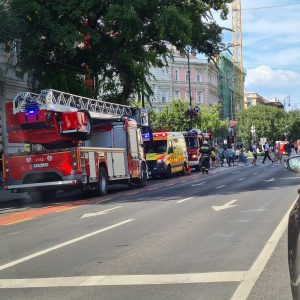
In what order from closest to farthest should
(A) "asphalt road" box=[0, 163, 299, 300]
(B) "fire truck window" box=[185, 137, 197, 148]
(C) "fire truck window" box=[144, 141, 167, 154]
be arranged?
(A) "asphalt road" box=[0, 163, 299, 300], (C) "fire truck window" box=[144, 141, 167, 154], (B) "fire truck window" box=[185, 137, 197, 148]

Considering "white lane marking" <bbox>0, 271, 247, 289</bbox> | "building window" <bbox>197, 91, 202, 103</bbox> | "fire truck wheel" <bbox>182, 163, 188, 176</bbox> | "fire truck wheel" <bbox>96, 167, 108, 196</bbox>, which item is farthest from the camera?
"building window" <bbox>197, 91, 202, 103</bbox>

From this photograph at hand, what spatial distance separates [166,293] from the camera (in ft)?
19.4

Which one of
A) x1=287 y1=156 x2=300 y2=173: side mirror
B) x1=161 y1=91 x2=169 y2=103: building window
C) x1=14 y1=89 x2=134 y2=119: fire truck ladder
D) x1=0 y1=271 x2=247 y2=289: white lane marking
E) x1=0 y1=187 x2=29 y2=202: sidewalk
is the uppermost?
x1=161 y1=91 x2=169 y2=103: building window

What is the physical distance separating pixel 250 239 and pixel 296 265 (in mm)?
4624

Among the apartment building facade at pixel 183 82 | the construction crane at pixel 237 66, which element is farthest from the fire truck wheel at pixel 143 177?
the construction crane at pixel 237 66

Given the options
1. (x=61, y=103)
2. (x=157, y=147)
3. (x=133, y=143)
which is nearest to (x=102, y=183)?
(x=61, y=103)

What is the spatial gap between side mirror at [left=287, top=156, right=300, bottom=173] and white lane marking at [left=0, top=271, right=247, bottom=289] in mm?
1887

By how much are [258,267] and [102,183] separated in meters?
13.8

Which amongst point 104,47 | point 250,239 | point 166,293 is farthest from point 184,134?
point 166,293

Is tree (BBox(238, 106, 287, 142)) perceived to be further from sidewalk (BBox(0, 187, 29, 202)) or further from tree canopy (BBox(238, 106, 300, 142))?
sidewalk (BBox(0, 187, 29, 202))

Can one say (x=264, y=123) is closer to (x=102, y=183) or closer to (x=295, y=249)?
(x=102, y=183)

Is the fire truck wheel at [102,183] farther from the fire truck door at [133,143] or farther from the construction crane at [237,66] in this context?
the construction crane at [237,66]

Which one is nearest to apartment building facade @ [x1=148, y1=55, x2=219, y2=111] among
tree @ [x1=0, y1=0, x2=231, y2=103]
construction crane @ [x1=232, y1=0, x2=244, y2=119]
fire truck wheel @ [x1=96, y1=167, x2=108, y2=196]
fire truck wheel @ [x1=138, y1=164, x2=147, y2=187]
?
construction crane @ [x1=232, y1=0, x2=244, y2=119]

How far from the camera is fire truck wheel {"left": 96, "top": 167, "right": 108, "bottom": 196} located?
20.0 metres
